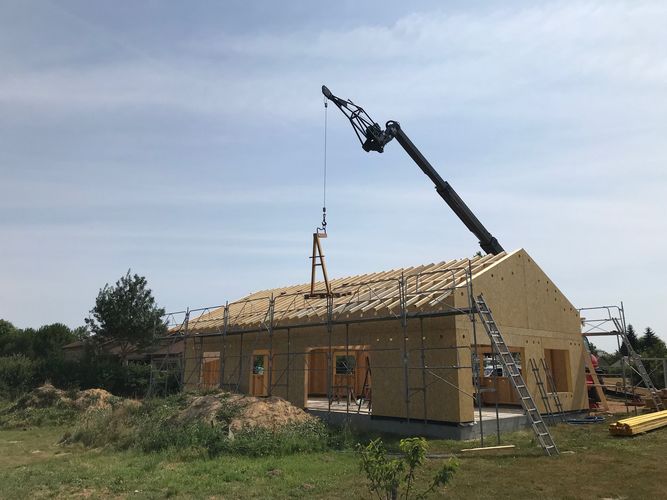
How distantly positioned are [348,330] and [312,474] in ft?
23.1

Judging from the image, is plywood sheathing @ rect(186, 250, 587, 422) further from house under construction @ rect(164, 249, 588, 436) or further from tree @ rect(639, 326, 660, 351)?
tree @ rect(639, 326, 660, 351)

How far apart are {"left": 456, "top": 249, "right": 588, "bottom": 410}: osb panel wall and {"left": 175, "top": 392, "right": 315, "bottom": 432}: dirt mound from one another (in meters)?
5.07

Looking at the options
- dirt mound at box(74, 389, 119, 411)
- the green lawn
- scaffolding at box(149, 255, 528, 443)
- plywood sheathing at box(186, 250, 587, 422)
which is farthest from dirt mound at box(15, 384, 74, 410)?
the green lawn

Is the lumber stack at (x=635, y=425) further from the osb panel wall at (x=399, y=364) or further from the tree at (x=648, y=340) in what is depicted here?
the tree at (x=648, y=340)

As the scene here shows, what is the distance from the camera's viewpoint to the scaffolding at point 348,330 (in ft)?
44.4

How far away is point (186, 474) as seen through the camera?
8.99 metres

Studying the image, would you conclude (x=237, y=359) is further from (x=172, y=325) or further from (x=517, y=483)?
(x=517, y=483)

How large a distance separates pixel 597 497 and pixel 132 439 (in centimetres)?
998

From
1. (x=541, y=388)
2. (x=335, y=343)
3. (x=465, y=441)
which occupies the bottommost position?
(x=465, y=441)

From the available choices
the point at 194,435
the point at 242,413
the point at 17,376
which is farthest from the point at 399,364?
the point at 17,376

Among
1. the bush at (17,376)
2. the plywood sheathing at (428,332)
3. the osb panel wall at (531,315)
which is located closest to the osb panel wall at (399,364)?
the plywood sheathing at (428,332)

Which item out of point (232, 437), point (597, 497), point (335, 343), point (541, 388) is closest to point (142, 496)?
point (232, 437)

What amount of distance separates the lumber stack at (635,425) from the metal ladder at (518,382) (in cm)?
216

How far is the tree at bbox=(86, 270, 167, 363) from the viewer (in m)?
30.7
